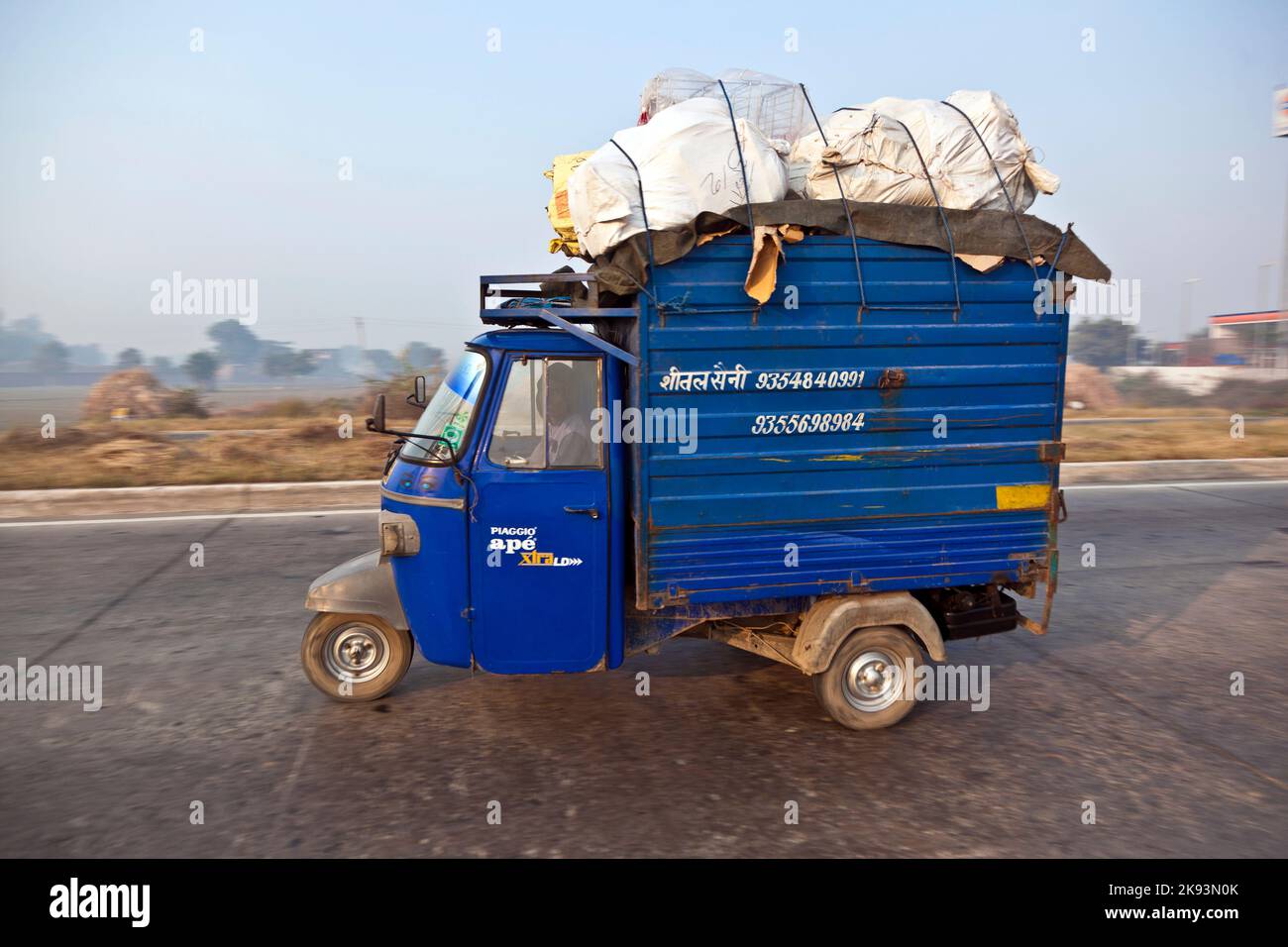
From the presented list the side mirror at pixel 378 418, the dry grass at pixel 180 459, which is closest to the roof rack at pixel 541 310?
the side mirror at pixel 378 418

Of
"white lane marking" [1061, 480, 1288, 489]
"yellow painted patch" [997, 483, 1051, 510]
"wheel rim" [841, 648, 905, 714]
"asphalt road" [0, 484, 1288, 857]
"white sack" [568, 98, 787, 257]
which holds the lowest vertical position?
"asphalt road" [0, 484, 1288, 857]

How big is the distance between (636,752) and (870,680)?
1.44m

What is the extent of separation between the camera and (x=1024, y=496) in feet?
18.0

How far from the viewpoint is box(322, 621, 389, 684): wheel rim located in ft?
18.5

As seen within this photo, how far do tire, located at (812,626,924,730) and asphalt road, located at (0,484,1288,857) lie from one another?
0.11 metres

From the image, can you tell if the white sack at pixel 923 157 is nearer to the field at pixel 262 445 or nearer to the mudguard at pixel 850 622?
the mudguard at pixel 850 622

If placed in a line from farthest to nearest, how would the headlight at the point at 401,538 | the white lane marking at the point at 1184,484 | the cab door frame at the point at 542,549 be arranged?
the white lane marking at the point at 1184,484 → the headlight at the point at 401,538 → the cab door frame at the point at 542,549

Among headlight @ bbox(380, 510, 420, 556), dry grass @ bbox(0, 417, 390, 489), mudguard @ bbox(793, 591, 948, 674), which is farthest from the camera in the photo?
dry grass @ bbox(0, 417, 390, 489)

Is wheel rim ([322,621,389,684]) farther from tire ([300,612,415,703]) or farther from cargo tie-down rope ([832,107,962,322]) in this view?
cargo tie-down rope ([832,107,962,322])

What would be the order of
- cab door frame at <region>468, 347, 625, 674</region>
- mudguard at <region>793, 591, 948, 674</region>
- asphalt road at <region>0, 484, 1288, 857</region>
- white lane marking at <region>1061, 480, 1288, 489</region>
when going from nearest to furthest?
1. asphalt road at <region>0, 484, 1288, 857</region>
2. cab door frame at <region>468, 347, 625, 674</region>
3. mudguard at <region>793, 591, 948, 674</region>
4. white lane marking at <region>1061, 480, 1288, 489</region>

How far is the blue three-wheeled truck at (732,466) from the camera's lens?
16.3ft

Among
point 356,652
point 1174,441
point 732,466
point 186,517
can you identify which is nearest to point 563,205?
point 732,466

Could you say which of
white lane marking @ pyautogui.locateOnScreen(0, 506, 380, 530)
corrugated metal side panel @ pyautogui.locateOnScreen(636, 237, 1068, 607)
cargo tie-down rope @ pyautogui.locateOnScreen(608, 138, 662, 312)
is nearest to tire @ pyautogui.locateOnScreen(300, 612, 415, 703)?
corrugated metal side panel @ pyautogui.locateOnScreen(636, 237, 1068, 607)

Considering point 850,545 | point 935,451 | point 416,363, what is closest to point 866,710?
point 850,545
